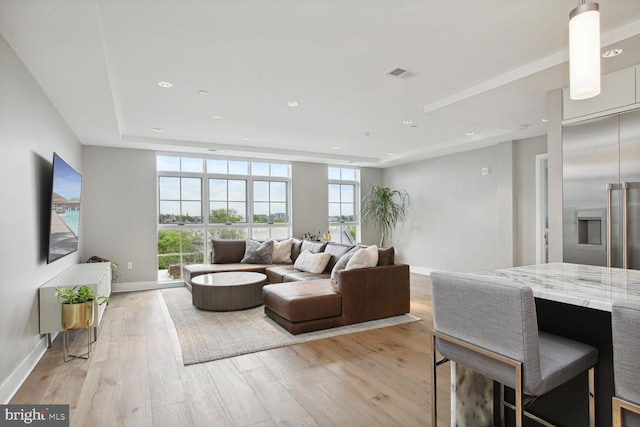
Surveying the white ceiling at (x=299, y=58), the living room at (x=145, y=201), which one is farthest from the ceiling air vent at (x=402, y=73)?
the living room at (x=145, y=201)

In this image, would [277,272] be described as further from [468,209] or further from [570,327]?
[570,327]

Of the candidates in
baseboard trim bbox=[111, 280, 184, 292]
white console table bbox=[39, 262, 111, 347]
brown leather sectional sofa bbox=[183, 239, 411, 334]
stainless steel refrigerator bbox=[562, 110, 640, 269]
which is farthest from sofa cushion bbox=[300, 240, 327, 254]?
stainless steel refrigerator bbox=[562, 110, 640, 269]

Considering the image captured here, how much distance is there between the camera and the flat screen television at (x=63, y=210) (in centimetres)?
345

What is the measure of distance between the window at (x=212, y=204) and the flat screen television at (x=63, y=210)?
6.55ft

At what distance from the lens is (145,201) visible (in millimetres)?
6242

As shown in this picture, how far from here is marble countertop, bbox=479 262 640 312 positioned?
1341mm

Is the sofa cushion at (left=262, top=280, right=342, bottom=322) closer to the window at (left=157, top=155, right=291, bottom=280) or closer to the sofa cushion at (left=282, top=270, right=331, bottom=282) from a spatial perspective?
the sofa cushion at (left=282, top=270, right=331, bottom=282)

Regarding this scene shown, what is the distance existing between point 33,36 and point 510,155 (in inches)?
242

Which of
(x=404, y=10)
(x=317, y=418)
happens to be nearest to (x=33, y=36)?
(x=404, y=10)

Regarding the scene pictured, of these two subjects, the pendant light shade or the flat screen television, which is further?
the flat screen television

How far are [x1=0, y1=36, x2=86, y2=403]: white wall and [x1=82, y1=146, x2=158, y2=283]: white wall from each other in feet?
7.92

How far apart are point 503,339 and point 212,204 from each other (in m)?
6.26

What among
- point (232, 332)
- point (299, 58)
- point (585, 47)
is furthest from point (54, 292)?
point (585, 47)

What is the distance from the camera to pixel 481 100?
3662 millimetres
